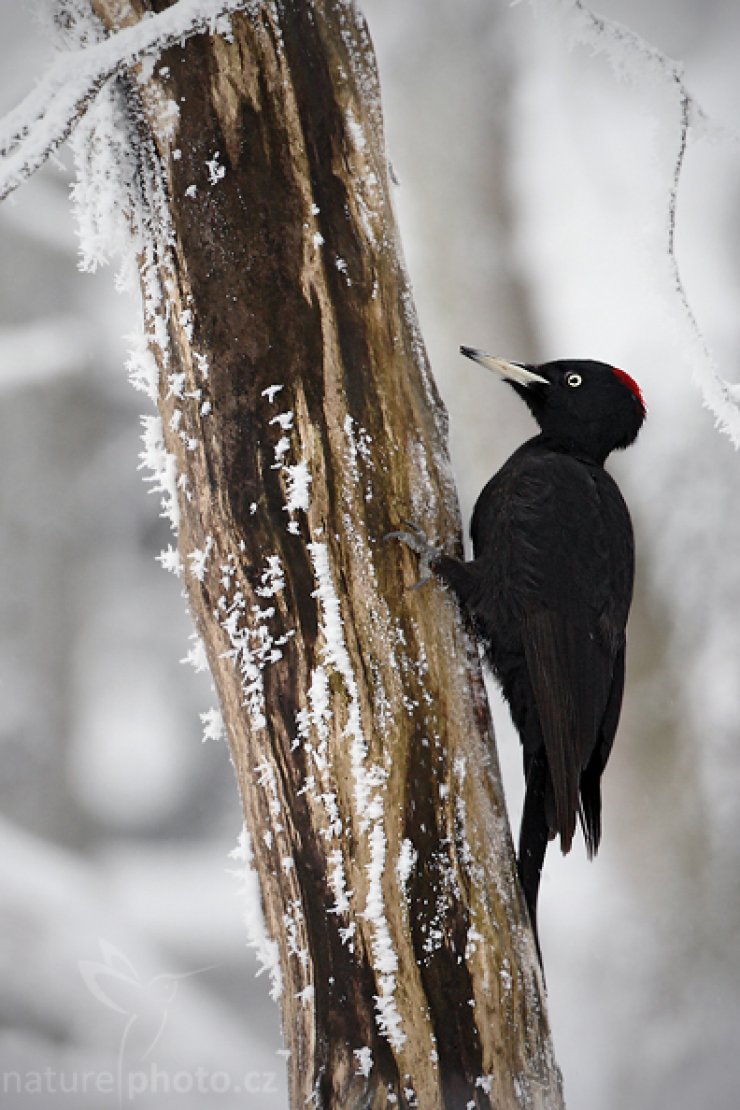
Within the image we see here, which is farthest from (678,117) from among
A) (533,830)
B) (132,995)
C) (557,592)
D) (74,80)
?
(132,995)

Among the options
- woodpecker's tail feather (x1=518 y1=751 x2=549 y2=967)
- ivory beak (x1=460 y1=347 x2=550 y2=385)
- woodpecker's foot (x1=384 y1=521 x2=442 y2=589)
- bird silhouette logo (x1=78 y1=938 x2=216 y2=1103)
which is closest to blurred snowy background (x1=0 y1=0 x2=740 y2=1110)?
bird silhouette logo (x1=78 y1=938 x2=216 y2=1103)

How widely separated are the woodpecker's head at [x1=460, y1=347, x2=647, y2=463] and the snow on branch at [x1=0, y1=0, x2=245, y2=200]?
0.80 metres

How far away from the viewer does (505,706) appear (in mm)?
1691

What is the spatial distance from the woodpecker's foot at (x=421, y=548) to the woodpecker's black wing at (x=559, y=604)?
12cm

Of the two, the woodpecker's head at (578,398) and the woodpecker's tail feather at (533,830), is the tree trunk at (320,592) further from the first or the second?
the woodpecker's head at (578,398)

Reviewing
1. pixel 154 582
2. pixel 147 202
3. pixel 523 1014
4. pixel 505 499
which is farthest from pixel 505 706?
pixel 147 202

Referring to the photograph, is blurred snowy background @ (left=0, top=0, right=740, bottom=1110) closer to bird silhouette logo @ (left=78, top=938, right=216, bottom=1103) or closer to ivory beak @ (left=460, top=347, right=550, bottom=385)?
bird silhouette logo @ (left=78, top=938, right=216, bottom=1103)

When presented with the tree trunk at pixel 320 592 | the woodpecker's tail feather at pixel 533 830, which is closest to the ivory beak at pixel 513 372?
the tree trunk at pixel 320 592

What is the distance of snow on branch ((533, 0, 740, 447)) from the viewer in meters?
1.61

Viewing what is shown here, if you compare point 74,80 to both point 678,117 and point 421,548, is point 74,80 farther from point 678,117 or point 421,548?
point 678,117

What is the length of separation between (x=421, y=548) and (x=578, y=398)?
65cm

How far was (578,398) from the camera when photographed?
176cm

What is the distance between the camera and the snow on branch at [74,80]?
1202 mm

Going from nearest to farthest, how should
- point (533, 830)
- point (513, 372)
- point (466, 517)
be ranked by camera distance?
point (533, 830) → point (513, 372) → point (466, 517)
